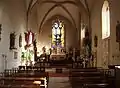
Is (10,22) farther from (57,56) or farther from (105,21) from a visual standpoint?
(57,56)

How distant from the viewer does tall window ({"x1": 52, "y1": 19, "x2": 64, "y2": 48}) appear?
3442 centimetres

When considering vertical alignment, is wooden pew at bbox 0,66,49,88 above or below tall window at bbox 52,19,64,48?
below

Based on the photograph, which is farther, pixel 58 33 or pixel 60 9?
pixel 58 33

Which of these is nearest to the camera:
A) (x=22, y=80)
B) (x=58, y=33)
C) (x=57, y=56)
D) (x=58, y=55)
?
(x=22, y=80)

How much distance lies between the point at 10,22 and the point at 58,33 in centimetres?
1905

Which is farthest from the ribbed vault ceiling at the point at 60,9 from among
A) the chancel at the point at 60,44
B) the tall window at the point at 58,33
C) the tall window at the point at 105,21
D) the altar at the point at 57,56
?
the tall window at the point at 105,21

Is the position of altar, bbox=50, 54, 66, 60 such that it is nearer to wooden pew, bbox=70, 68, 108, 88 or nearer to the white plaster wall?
the white plaster wall

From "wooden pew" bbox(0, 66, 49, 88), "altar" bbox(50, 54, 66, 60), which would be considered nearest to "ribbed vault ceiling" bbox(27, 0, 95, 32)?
"altar" bbox(50, 54, 66, 60)

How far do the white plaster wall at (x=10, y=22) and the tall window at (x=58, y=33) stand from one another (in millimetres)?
14082

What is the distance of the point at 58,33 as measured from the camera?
34969 mm

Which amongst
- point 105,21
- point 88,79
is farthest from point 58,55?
point 88,79

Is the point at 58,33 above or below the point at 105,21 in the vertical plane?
above

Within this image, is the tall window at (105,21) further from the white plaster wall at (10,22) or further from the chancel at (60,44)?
the white plaster wall at (10,22)

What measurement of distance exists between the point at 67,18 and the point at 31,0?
11.8 meters
